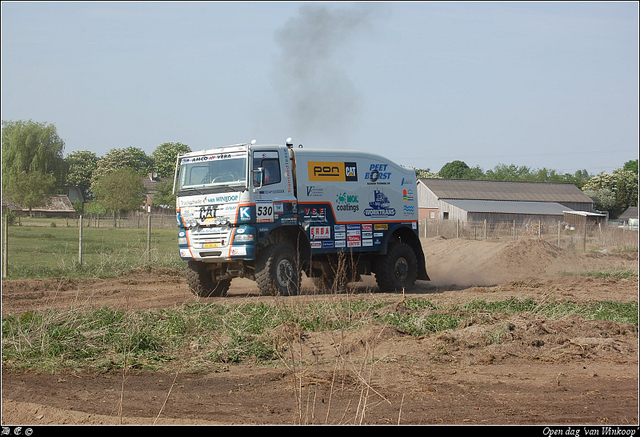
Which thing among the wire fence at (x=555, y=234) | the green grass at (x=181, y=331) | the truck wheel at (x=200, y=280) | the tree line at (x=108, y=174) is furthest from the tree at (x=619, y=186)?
the green grass at (x=181, y=331)

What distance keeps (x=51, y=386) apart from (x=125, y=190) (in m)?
57.3

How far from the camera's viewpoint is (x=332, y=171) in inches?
598

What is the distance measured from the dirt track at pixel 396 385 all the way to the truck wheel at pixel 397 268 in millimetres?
5027

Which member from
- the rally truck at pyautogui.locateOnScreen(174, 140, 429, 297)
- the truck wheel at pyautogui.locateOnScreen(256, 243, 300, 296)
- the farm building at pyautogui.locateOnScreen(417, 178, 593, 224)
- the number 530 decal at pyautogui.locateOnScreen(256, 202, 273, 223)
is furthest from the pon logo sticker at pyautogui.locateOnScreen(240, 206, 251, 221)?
the farm building at pyautogui.locateOnScreen(417, 178, 593, 224)

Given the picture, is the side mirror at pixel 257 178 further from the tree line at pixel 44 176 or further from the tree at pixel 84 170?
the tree at pixel 84 170

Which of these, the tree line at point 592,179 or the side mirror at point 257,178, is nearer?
the side mirror at point 257,178

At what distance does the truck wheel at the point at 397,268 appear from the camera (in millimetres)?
16234

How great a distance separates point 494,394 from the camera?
6781mm

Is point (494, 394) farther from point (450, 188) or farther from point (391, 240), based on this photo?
point (450, 188)

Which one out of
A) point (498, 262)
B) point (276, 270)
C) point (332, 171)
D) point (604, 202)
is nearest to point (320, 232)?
point (332, 171)

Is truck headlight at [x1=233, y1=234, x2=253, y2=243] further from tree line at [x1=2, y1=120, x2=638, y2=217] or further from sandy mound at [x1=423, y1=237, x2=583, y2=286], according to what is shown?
tree line at [x1=2, y1=120, x2=638, y2=217]

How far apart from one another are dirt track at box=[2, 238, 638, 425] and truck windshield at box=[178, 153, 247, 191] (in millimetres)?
4675

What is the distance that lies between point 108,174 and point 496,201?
49.5m

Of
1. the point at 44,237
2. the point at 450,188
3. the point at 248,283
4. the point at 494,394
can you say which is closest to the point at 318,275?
the point at 248,283
